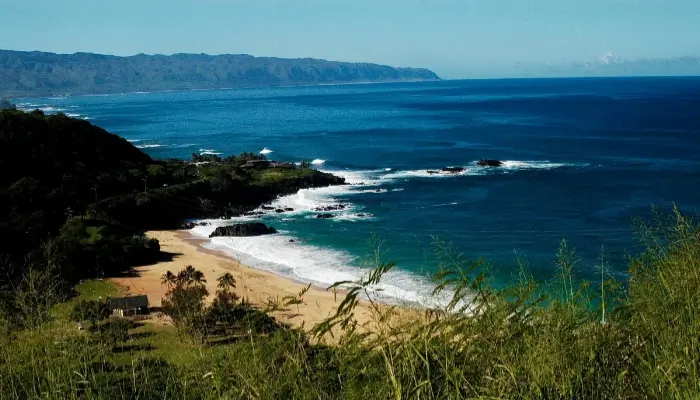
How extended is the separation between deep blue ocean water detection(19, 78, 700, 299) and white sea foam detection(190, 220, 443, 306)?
116mm

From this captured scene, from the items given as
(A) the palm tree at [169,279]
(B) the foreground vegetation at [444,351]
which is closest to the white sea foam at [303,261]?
(A) the palm tree at [169,279]

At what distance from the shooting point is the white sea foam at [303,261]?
3161 cm

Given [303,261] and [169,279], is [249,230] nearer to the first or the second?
[303,261]

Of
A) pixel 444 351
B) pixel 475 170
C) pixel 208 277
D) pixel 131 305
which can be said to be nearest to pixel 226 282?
pixel 131 305

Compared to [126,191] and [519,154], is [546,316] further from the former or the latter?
[519,154]

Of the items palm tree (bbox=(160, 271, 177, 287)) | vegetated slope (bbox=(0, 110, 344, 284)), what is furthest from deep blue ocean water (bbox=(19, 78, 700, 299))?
vegetated slope (bbox=(0, 110, 344, 284))

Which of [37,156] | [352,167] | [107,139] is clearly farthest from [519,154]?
[37,156]

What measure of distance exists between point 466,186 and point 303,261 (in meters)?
25.2

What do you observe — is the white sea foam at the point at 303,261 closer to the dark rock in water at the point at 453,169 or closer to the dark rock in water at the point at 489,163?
the dark rock in water at the point at 453,169

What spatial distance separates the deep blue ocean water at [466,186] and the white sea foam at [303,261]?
0.12 meters

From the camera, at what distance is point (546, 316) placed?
6.09m

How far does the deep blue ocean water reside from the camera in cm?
3797

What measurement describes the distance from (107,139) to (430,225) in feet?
104

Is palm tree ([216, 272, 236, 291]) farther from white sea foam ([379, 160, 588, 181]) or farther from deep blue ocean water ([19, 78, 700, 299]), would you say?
white sea foam ([379, 160, 588, 181])
